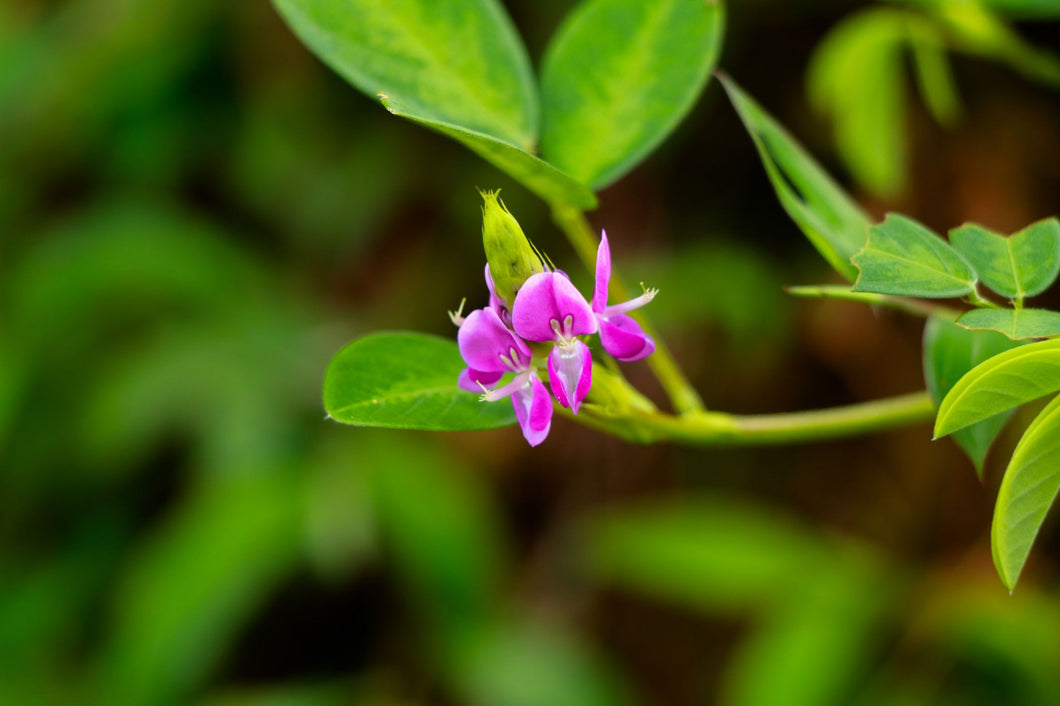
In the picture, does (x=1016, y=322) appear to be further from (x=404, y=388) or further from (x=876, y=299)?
(x=404, y=388)

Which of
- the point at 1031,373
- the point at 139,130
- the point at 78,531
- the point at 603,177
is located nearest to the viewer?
the point at 1031,373

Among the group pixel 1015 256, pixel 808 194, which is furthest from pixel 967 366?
pixel 808 194

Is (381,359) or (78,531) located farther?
(78,531)

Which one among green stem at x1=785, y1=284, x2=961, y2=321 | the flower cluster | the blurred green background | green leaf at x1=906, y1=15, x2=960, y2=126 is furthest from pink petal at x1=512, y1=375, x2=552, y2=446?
the blurred green background

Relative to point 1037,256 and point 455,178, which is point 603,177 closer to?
point 1037,256

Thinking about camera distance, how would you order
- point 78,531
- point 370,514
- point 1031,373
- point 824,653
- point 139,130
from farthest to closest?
point 139,130 → point 78,531 → point 370,514 → point 824,653 → point 1031,373

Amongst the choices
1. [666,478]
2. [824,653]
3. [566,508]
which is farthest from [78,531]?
[824,653]

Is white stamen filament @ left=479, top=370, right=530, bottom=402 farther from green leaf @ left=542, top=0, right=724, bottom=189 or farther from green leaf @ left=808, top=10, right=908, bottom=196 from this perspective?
green leaf @ left=808, top=10, right=908, bottom=196

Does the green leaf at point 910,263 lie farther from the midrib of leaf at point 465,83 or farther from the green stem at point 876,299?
the midrib of leaf at point 465,83
